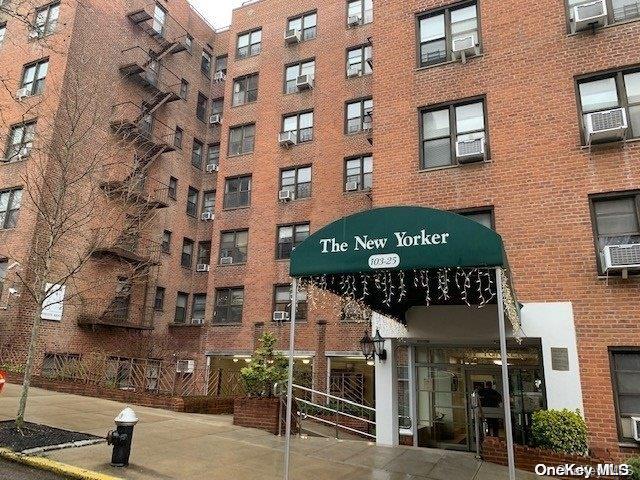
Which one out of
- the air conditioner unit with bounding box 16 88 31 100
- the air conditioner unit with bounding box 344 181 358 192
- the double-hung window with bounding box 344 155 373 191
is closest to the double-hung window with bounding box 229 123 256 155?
the double-hung window with bounding box 344 155 373 191

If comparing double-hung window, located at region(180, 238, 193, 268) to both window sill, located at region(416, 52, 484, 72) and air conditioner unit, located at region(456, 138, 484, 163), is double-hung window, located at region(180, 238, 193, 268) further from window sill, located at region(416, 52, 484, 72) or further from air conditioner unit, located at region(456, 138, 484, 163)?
air conditioner unit, located at region(456, 138, 484, 163)

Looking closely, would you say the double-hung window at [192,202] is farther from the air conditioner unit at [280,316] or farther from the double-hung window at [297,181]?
the air conditioner unit at [280,316]

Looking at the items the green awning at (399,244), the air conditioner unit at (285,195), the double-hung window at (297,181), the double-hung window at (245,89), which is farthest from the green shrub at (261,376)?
the double-hung window at (245,89)

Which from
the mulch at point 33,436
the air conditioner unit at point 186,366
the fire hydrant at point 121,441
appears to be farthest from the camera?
the air conditioner unit at point 186,366

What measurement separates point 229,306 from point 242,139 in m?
9.54

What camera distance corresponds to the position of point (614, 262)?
1073 cm

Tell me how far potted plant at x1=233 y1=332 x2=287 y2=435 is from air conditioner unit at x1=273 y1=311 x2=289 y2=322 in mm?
10131

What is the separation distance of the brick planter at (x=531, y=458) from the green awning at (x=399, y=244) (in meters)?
4.96

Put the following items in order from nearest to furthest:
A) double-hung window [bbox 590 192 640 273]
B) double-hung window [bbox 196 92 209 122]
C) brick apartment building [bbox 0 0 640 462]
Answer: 1. double-hung window [bbox 590 192 640 273]
2. brick apartment building [bbox 0 0 640 462]
3. double-hung window [bbox 196 92 209 122]

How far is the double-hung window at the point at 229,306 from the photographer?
25.4 meters

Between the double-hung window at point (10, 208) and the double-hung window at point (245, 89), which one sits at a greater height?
the double-hung window at point (245, 89)

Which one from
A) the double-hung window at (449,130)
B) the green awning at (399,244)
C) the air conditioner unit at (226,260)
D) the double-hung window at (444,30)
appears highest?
the double-hung window at (444,30)

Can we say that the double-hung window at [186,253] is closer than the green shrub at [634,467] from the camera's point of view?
No

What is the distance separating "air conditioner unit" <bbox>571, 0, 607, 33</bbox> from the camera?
12438 mm
